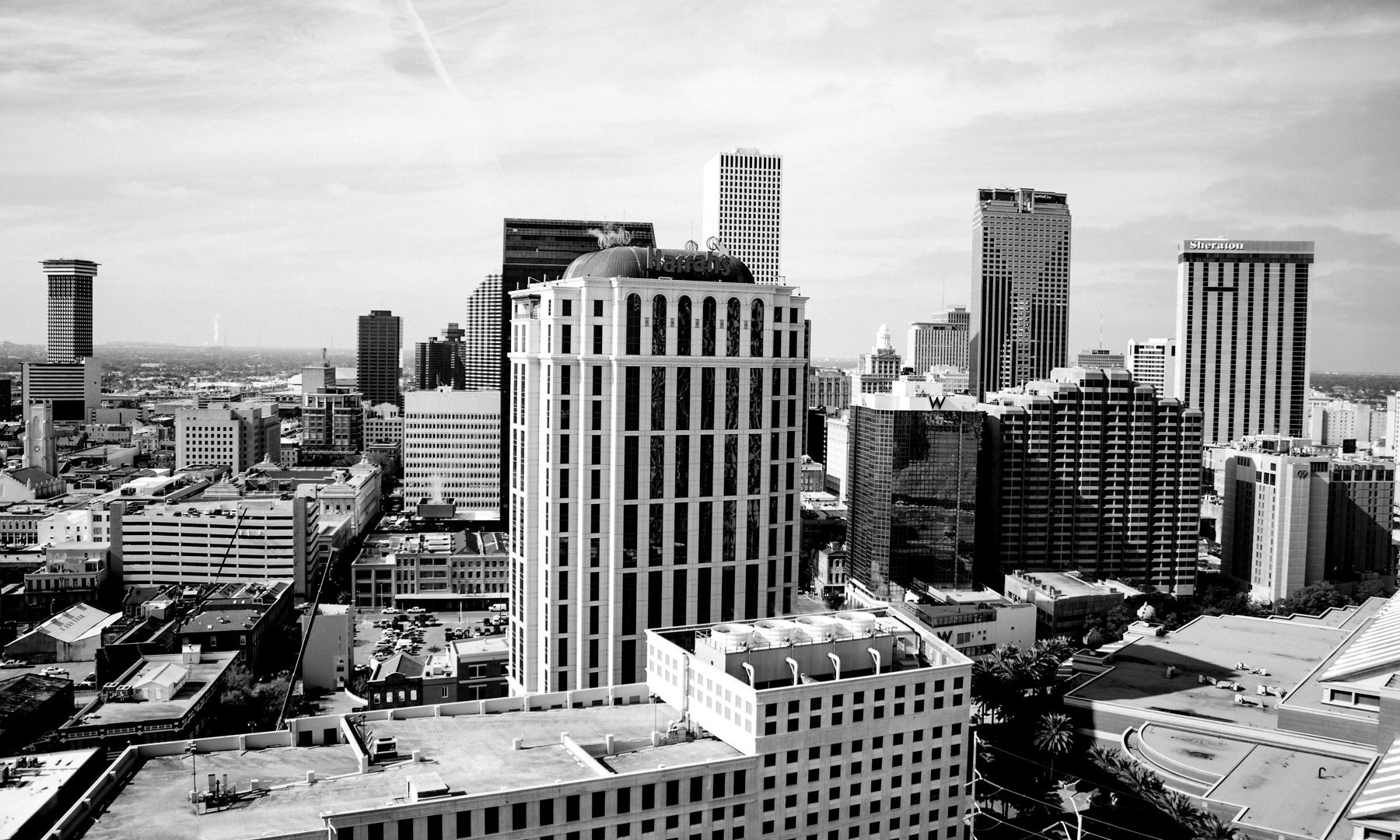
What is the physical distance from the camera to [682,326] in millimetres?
64375

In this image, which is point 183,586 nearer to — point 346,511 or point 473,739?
point 346,511

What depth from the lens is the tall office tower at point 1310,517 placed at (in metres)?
144

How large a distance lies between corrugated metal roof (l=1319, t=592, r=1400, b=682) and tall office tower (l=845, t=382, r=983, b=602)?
51803mm

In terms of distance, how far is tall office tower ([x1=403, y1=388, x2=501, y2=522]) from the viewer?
184 meters

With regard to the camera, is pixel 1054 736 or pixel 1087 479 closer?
pixel 1054 736

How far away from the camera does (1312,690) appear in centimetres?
7650

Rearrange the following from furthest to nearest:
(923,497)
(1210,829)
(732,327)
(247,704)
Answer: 1. (923,497)
2. (247,704)
3. (732,327)
4. (1210,829)

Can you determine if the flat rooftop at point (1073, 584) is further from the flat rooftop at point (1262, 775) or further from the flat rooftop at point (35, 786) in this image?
the flat rooftop at point (35, 786)

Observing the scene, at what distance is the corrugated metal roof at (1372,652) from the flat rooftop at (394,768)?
47.3m

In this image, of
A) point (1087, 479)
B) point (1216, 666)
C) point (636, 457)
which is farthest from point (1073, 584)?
point (636, 457)

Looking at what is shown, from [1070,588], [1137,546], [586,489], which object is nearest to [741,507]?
[586,489]

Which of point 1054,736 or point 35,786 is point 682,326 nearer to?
point 1054,736

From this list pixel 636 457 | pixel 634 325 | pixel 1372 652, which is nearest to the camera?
pixel 634 325

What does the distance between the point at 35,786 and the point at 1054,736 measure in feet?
181
